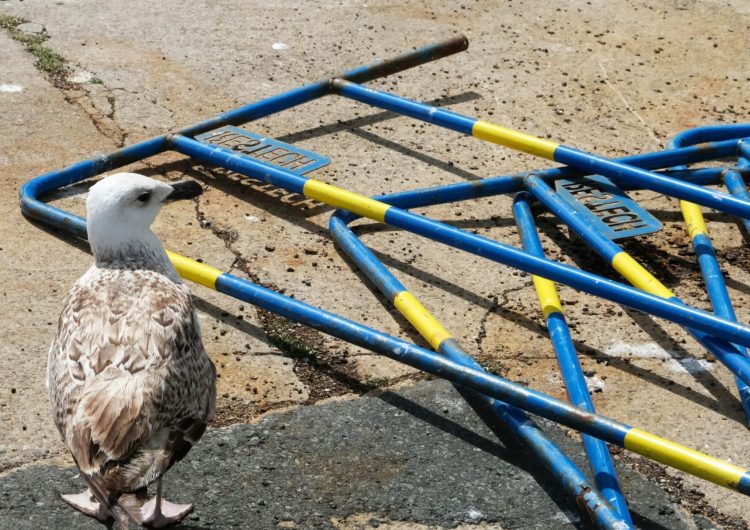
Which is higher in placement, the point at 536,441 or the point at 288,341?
the point at 536,441

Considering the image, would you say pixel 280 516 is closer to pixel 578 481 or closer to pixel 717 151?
pixel 578 481

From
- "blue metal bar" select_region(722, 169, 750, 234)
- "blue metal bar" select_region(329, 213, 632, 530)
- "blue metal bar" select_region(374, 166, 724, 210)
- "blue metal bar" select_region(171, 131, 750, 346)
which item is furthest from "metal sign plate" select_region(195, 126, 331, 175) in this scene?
"blue metal bar" select_region(722, 169, 750, 234)

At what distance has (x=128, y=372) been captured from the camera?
3.38m

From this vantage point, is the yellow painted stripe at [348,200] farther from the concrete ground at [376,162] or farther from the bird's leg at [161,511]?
the bird's leg at [161,511]

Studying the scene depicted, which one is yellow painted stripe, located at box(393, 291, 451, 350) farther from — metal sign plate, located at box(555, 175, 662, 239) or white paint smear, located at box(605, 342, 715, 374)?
metal sign plate, located at box(555, 175, 662, 239)

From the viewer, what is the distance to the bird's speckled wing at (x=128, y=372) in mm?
3221

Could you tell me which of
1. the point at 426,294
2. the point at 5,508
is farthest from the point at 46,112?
the point at 5,508

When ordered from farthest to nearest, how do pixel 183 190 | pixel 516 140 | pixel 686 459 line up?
pixel 516 140, pixel 183 190, pixel 686 459

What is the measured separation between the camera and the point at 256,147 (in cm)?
604

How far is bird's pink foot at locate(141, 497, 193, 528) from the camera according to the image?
3.63 m

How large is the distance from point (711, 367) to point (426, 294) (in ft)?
4.25

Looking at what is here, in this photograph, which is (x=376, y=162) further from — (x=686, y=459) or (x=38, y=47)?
(x=686, y=459)

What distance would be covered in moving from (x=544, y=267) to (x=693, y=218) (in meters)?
1.22

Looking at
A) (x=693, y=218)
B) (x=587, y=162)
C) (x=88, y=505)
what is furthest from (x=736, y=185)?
(x=88, y=505)
